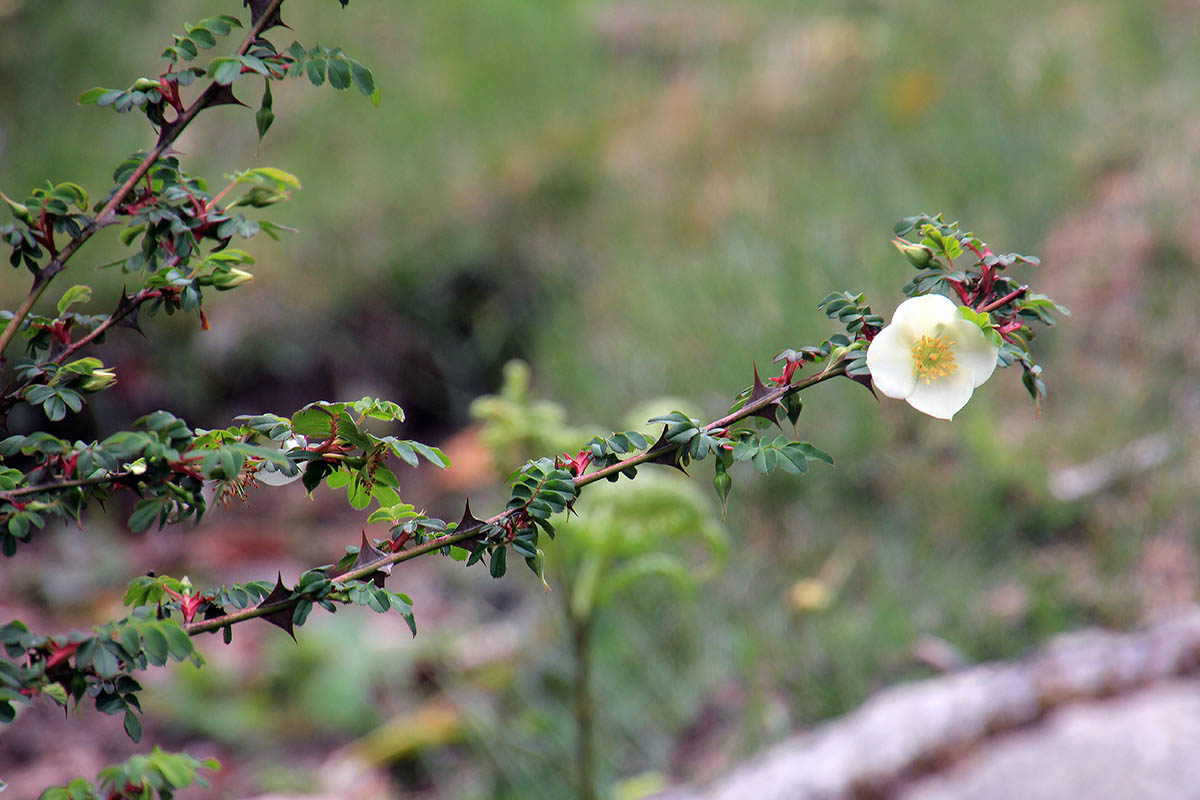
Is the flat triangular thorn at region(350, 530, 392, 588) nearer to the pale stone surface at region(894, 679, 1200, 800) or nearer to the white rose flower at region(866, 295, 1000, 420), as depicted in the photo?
the white rose flower at region(866, 295, 1000, 420)

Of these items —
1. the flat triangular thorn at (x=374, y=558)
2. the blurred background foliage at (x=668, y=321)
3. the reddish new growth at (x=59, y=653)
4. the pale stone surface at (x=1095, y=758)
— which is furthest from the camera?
the blurred background foliage at (x=668, y=321)

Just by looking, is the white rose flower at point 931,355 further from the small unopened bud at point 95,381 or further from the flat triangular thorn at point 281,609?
the small unopened bud at point 95,381

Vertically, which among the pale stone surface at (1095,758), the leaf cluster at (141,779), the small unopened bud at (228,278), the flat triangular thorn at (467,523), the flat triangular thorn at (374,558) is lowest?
the leaf cluster at (141,779)

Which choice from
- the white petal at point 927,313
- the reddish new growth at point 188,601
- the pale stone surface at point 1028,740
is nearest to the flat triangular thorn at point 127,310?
the reddish new growth at point 188,601

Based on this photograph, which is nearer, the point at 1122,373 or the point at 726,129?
the point at 1122,373

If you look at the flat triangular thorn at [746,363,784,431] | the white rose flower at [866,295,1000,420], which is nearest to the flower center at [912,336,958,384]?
the white rose flower at [866,295,1000,420]

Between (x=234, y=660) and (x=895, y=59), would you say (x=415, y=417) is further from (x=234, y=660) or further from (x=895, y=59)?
(x=895, y=59)

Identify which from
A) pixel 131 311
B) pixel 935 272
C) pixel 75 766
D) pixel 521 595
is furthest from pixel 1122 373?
pixel 75 766

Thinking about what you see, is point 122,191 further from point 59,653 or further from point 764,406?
point 764,406
